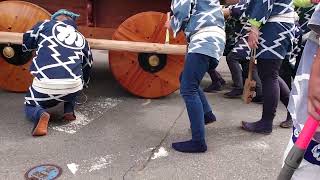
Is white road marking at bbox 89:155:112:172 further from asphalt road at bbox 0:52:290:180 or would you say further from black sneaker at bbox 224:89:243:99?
black sneaker at bbox 224:89:243:99

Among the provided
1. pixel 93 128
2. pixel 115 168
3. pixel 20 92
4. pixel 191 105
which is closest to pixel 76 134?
pixel 93 128

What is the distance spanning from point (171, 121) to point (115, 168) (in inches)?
42.4

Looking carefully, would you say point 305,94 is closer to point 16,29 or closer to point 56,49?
point 56,49

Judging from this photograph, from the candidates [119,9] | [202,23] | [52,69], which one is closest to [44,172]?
[52,69]

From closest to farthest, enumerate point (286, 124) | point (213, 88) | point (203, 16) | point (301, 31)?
point (203, 16)
point (286, 124)
point (301, 31)
point (213, 88)

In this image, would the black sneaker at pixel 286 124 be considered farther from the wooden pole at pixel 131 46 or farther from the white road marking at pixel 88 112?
the white road marking at pixel 88 112

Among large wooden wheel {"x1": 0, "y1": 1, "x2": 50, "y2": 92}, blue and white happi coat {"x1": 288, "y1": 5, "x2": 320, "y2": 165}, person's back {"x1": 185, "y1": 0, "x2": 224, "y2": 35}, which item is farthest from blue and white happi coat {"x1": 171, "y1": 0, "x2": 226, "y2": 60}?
large wooden wheel {"x1": 0, "y1": 1, "x2": 50, "y2": 92}

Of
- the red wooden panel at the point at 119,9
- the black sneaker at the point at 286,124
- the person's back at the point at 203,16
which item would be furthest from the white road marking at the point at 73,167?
the red wooden panel at the point at 119,9

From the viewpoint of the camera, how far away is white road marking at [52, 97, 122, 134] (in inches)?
140

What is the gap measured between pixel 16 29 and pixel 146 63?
54.3 inches

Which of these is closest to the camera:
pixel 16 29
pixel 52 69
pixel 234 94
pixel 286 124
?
pixel 52 69

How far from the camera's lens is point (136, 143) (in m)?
3.27

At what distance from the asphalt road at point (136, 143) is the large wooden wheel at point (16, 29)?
22 centimetres

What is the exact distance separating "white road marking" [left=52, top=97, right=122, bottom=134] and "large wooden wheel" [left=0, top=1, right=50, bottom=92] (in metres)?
0.73
